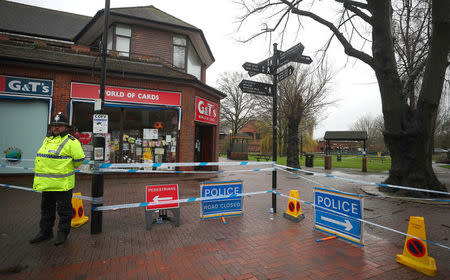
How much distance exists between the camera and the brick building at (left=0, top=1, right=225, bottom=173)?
29.9 feet

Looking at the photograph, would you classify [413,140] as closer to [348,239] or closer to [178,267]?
[348,239]

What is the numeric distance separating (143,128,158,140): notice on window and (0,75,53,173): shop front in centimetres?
390

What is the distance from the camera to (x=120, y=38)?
12406 mm

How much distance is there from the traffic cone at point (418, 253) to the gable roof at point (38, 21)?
61.3 ft

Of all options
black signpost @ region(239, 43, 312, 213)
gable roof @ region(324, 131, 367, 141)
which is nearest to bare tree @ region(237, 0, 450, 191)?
black signpost @ region(239, 43, 312, 213)

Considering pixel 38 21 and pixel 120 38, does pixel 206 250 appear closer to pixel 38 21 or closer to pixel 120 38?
pixel 120 38

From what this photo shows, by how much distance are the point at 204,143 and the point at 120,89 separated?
6010mm

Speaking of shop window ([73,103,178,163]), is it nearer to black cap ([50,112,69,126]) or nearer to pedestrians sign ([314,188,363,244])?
black cap ([50,112,69,126])

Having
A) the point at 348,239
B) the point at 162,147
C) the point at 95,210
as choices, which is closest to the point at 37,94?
the point at 162,147

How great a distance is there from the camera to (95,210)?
154 inches

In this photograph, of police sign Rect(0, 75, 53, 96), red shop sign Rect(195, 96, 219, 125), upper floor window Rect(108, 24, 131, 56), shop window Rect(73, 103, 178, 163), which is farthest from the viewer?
upper floor window Rect(108, 24, 131, 56)

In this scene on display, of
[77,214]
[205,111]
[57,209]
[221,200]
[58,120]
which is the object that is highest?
[205,111]

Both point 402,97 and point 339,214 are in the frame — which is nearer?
point 339,214

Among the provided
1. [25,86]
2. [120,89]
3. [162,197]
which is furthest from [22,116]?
[162,197]
